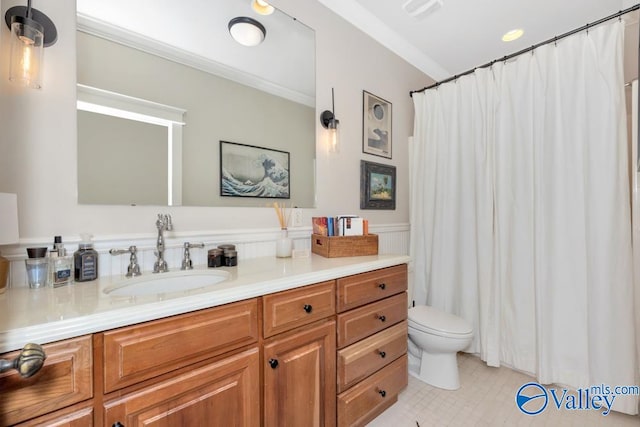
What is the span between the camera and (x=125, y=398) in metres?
0.67

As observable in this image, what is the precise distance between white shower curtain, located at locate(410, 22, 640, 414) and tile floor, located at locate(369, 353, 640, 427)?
0.14 meters

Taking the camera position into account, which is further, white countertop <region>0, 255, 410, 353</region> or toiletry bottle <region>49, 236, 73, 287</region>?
toiletry bottle <region>49, 236, 73, 287</region>

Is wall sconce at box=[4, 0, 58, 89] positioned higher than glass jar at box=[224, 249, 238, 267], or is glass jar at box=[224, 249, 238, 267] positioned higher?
wall sconce at box=[4, 0, 58, 89]

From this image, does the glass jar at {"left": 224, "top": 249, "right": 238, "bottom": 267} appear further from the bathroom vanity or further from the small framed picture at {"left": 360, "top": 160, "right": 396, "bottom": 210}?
the small framed picture at {"left": 360, "top": 160, "right": 396, "bottom": 210}

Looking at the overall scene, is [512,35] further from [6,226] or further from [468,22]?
[6,226]

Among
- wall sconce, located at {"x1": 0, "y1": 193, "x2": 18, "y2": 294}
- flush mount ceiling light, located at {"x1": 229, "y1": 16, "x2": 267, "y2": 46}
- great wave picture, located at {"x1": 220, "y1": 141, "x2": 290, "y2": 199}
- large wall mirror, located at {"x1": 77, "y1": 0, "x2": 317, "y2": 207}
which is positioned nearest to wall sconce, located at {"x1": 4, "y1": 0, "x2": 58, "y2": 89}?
large wall mirror, located at {"x1": 77, "y1": 0, "x2": 317, "y2": 207}

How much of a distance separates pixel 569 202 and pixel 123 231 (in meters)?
2.37

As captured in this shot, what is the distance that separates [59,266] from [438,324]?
1.87m

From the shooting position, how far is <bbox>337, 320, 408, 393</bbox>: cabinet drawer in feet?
3.89

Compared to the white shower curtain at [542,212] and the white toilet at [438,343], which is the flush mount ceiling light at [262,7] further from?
the white toilet at [438,343]

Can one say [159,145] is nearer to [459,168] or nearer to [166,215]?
[166,215]

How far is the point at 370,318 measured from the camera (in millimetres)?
1298

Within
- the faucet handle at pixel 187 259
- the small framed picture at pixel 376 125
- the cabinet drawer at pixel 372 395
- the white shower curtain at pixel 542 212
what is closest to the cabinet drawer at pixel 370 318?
the cabinet drawer at pixel 372 395

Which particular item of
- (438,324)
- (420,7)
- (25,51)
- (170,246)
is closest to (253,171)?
(170,246)
